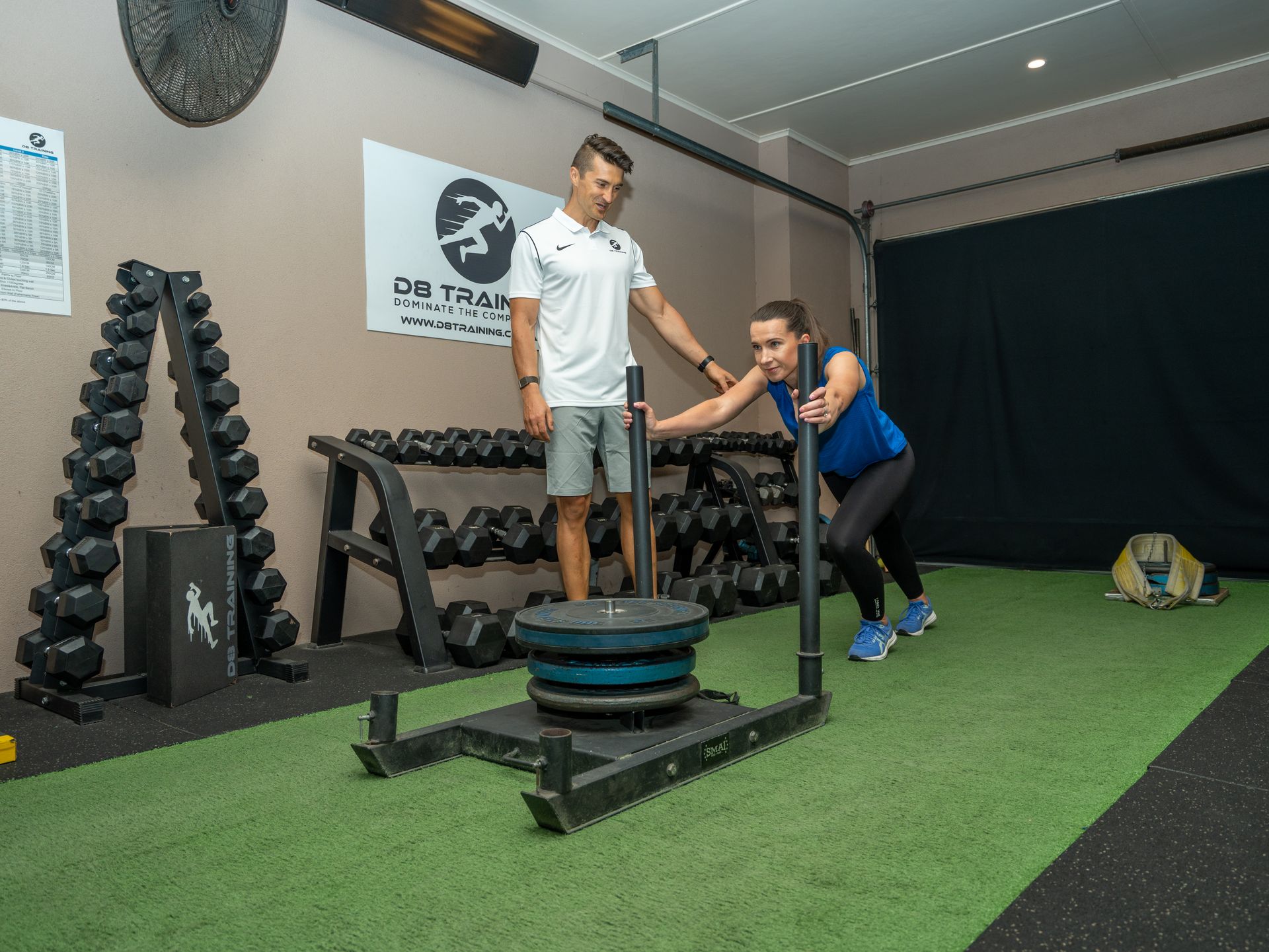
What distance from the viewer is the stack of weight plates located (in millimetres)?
1519

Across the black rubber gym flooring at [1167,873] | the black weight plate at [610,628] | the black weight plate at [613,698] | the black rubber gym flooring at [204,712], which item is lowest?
the black rubber gym flooring at [204,712]

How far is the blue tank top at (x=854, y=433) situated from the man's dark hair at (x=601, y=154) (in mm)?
863

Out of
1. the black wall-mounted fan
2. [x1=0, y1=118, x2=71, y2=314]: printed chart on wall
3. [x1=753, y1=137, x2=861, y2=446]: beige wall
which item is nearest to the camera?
the black wall-mounted fan

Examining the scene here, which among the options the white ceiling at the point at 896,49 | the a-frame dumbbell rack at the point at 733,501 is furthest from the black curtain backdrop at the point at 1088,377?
the a-frame dumbbell rack at the point at 733,501

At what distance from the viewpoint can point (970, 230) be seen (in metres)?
5.01

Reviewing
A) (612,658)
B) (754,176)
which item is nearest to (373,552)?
(612,658)

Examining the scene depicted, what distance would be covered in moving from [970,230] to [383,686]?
13.6ft

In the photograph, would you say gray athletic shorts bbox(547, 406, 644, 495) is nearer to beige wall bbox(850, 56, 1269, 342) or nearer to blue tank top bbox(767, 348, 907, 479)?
blue tank top bbox(767, 348, 907, 479)

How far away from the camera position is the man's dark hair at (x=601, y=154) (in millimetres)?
2703

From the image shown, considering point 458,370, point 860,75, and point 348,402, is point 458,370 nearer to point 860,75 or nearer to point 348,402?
point 348,402

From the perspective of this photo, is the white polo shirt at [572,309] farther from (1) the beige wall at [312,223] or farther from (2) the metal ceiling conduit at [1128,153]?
(2) the metal ceiling conduit at [1128,153]

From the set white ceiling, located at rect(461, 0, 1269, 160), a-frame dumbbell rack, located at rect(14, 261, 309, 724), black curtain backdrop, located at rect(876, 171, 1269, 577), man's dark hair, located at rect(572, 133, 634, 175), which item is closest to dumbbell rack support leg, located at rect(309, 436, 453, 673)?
a-frame dumbbell rack, located at rect(14, 261, 309, 724)

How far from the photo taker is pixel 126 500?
220 cm

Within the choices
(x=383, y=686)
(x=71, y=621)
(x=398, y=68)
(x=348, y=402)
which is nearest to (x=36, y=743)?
(x=71, y=621)
